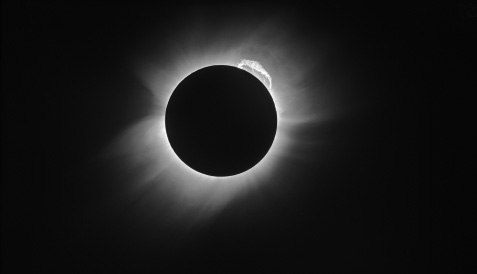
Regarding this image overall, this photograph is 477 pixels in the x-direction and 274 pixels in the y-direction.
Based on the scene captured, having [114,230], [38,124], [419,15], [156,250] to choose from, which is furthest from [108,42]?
[419,15]

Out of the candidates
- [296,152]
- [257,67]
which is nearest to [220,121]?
[257,67]

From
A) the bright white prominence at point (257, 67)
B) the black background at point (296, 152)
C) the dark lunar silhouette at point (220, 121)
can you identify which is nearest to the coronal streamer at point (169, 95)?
the bright white prominence at point (257, 67)

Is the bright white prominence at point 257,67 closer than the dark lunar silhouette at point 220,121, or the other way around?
the dark lunar silhouette at point 220,121

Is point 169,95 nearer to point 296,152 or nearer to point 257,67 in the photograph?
point 257,67

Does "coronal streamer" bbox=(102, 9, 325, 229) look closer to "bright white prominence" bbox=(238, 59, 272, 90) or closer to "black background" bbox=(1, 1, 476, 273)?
"bright white prominence" bbox=(238, 59, 272, 90)

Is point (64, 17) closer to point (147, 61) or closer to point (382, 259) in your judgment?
point (147, 61)

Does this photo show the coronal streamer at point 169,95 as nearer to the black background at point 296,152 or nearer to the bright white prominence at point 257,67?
the bright white prominence at point 257,67

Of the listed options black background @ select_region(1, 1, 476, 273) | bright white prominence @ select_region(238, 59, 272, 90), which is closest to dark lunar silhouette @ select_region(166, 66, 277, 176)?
bright white prominence @ select_region(238, 59, 272, 90)
